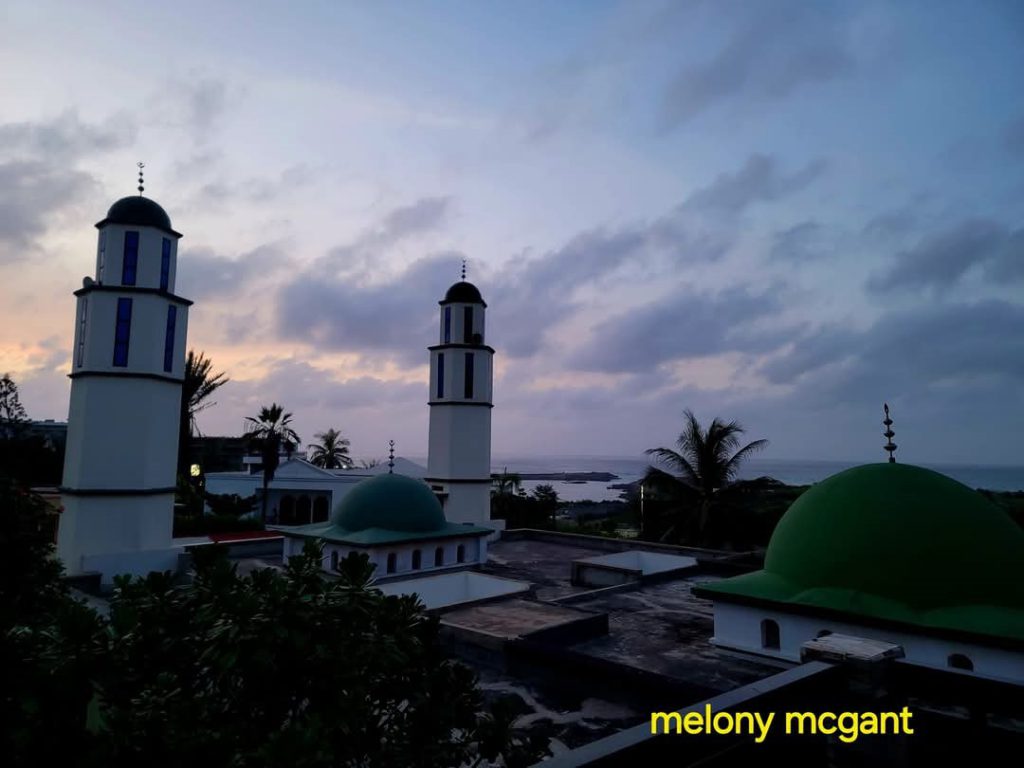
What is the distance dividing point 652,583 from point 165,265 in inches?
773

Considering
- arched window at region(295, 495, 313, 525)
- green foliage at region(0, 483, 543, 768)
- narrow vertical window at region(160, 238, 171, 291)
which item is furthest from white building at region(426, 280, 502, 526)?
green foliage at region(0, 483, 543, 768)

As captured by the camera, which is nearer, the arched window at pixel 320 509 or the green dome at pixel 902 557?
the green dome at pixel 902 557

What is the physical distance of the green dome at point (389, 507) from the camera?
2169 centimetres

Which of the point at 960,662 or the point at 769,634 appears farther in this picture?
the point at 769,634

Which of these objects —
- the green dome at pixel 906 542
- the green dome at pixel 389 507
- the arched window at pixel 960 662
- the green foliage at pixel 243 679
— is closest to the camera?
the green foliage at pixel 243 679

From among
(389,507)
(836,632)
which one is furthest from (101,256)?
(836,632)

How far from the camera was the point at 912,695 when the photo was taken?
825 centimetres

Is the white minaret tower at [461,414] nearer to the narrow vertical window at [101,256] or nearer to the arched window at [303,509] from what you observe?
the narrow vertical window at [101,256]

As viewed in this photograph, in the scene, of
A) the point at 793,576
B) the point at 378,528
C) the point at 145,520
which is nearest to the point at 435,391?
the point at 378,528

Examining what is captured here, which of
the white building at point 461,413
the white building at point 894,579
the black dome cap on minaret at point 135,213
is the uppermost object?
the black dome cap on minaret at point 135,213

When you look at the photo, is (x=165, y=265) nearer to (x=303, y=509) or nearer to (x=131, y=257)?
(x=131, y=257)

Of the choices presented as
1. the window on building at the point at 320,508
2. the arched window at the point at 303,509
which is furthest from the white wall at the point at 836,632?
the arched window at the point at 303,509

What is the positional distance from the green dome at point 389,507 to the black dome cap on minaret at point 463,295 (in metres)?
11.1

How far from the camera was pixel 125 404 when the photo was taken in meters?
20.8
